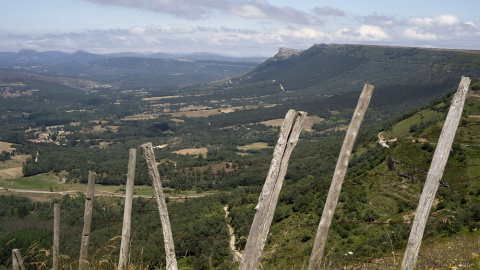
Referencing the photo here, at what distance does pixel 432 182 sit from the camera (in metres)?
5.08

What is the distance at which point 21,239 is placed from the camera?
3769cm

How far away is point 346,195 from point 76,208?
3993 cm

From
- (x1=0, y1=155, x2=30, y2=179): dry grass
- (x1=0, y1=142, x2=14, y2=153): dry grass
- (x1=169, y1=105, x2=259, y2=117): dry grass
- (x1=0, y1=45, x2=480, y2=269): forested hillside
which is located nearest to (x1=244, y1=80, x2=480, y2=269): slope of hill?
(x1=0, y1=45, x2=480, y2=269): forested hillside

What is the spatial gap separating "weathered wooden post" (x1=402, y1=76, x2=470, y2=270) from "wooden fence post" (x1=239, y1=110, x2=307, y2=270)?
2.00m

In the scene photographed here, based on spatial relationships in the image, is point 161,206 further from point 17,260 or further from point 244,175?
point 244,175

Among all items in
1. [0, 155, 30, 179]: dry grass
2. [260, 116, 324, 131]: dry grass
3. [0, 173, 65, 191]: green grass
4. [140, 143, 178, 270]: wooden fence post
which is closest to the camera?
[140, 143, 178, 270]: wooden fence post

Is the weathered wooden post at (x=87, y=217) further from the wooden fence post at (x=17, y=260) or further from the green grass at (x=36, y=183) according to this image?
the green grass at (x=36, y=183)

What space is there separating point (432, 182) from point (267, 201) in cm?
232

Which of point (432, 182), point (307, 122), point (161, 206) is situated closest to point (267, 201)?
point (161, 206)

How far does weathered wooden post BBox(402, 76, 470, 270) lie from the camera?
16.4 ft

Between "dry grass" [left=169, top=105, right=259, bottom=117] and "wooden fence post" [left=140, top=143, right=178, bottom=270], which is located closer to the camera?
"wooden fence post" [left=140, top=143, right=178, bottom=270]

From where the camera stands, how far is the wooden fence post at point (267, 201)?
4465 millimetres

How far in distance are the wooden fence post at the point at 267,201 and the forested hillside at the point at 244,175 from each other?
0.52m

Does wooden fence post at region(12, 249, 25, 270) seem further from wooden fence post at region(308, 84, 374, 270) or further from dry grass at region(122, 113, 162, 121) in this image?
dry grass at region(122, 113, 162, 121)
